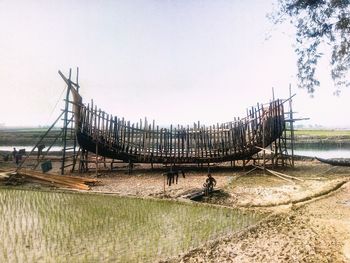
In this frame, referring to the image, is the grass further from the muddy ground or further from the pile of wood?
the pile of wood

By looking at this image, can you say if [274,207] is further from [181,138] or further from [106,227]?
[181,138]

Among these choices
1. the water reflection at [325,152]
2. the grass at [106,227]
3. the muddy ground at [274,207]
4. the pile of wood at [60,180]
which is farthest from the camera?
the water reflection at [325,152]

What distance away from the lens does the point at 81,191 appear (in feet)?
45.6

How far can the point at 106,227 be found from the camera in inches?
350

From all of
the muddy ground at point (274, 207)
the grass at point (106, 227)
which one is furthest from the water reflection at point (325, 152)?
the grass at point (106, 227)

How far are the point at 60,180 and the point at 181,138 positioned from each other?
7.19 metres

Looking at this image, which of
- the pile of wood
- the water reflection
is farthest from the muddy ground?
the water reflection

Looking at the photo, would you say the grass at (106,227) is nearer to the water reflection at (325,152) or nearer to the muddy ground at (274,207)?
the muddy ground at (274,207)

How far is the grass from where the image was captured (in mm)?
7023

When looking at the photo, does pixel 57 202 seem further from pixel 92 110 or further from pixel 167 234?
pixel 92 110

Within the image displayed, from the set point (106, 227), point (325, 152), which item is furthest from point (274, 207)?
point (325, 152)

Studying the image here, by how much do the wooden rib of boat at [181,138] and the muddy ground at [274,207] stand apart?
1.07m

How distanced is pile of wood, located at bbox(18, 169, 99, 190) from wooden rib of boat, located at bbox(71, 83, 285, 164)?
8.87 ft

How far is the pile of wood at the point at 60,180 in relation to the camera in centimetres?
1503
